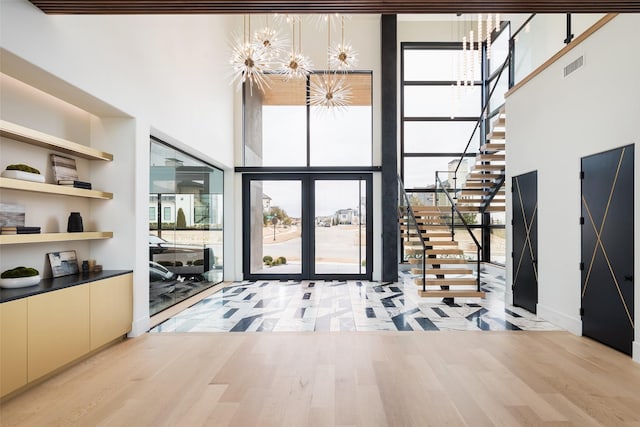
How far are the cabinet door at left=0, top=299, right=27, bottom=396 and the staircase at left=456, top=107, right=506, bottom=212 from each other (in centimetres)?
820

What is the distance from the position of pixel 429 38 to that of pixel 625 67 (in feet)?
22.5

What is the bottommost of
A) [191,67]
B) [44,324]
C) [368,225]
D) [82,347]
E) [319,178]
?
[82,347]

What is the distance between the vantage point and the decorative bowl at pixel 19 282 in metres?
3.16

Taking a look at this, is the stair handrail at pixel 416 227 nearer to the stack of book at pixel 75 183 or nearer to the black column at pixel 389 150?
the black column at pixel 389 150

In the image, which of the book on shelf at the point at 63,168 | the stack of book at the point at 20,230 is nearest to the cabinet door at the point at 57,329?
the stack of book at the point at 20,230

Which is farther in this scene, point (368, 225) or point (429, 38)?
point (429, 38)

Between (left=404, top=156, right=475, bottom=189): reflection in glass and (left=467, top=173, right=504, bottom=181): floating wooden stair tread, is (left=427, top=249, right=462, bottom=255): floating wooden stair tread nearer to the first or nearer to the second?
(left=467, top=173, right=504, bottom=181): floating wooden stair tread

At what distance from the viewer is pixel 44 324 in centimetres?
321

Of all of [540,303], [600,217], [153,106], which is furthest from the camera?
[540,303]

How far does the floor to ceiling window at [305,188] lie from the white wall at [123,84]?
81.6 inches

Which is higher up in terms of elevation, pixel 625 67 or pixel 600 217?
pixel 625 67

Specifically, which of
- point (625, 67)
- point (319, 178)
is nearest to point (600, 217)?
point (625, 67)

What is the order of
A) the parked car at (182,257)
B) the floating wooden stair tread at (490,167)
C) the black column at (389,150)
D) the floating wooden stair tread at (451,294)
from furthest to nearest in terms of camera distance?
the black column at (389,150) < the floating wooden stair tread at (490,167) < the floating wooden stair tread at (451,294) < the parked car at (182,257)

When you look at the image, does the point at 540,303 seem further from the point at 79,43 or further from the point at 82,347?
the point at 79,43
